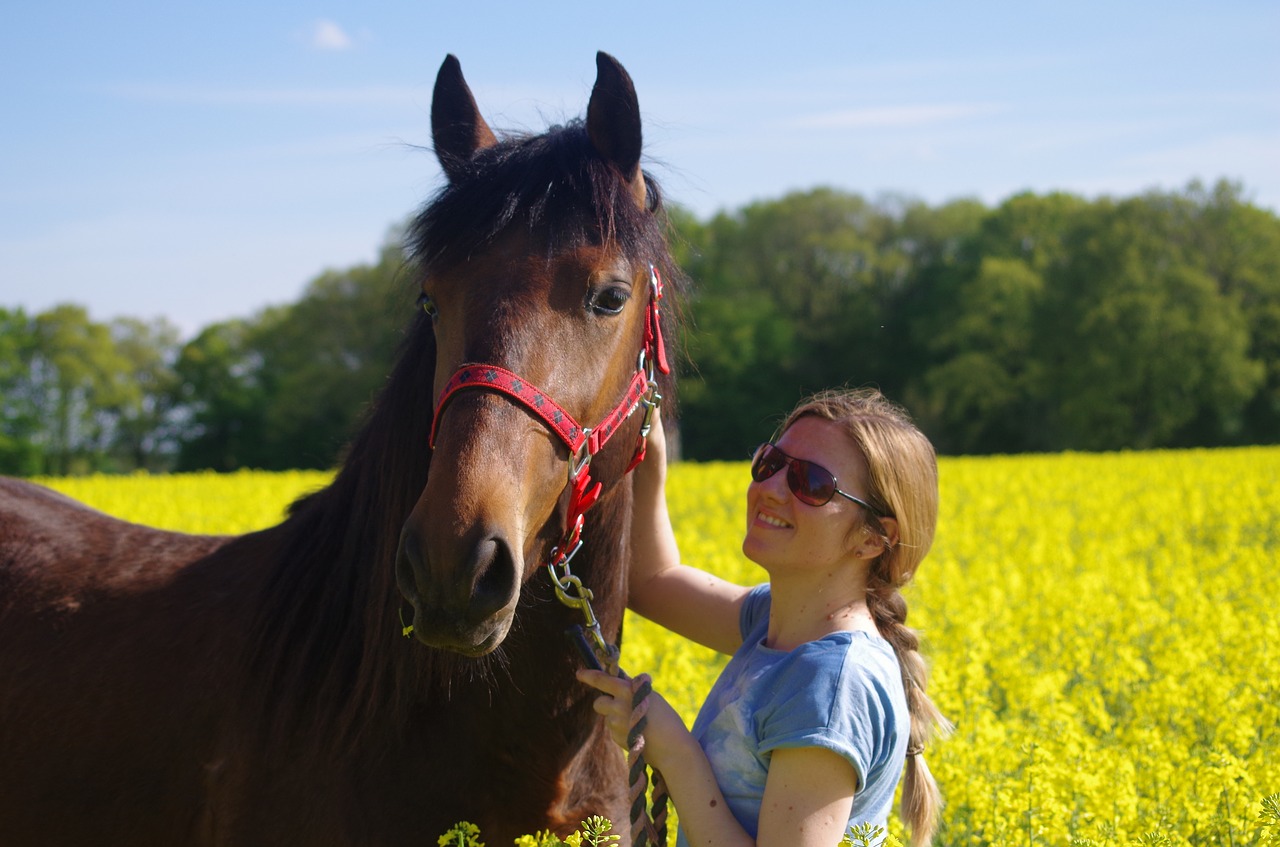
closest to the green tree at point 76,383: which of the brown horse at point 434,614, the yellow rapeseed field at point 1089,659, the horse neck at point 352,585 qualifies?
the yellow rapeseed field at point 1089,659

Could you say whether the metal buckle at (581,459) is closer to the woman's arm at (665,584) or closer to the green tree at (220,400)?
the woman's arm at (665,584)

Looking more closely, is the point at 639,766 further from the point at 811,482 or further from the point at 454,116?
the point at 454,116

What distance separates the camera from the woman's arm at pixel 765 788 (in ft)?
6.18

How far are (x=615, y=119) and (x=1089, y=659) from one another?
4589 millimetres

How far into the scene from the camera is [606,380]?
2156 millimetres

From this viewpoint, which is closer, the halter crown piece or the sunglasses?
the halter crown piece

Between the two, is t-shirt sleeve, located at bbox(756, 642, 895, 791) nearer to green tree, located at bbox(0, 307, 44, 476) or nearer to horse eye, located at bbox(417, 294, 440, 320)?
horse eye, located at bbox(417, 294, 440, 320)

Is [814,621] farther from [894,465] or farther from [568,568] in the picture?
[568,568]

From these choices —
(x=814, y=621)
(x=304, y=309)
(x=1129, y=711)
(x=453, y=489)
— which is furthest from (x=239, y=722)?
(x=304, y=309)

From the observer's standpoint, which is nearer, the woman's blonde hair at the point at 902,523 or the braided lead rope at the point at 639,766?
the braided lead rope at the point at 639,766

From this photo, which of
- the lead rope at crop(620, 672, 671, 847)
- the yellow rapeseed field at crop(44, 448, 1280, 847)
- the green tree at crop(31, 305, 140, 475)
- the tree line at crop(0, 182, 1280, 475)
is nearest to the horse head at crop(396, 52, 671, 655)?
the lead rope at crop(620, 672, 671, 847)

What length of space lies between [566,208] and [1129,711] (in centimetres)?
419

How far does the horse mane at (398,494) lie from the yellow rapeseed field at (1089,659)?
5.36ft

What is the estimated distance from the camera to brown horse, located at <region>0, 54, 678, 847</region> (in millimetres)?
1904
